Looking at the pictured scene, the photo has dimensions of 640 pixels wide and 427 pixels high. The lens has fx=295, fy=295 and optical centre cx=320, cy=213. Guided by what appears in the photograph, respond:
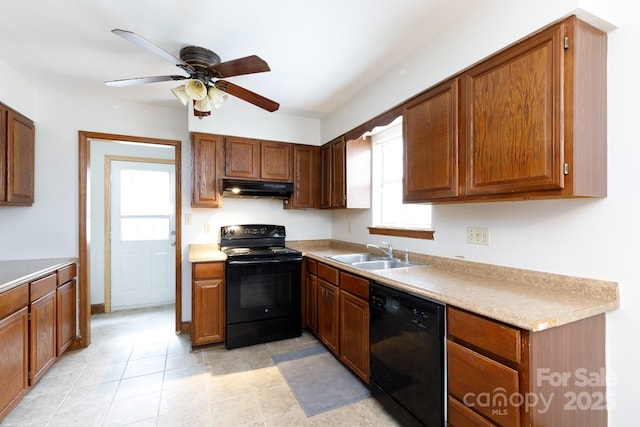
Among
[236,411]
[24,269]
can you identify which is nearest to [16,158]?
[24,269]

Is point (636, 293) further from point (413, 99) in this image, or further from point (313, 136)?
point (313, 136)

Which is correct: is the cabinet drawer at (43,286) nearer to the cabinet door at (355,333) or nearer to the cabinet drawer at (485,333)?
the cabinet door at (355,333)

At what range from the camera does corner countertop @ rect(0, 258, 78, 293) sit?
6.14ft

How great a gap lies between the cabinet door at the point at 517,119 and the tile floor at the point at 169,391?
1613 mm

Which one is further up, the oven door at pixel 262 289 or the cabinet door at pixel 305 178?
the cabinet door at pixel 305 178

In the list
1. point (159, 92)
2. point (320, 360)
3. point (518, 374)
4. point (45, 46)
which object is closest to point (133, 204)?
point (159, 92)

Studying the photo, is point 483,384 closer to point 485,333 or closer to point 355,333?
point 485,333

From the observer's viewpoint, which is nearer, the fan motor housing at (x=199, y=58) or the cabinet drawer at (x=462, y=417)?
the cabinet drawer at (x=462, y=417)

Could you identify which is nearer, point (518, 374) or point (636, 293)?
point (518, 374)

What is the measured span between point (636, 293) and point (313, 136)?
9.98ft

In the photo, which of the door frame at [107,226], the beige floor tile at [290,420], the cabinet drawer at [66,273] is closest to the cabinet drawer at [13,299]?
the cabinet drawer at [66,273]

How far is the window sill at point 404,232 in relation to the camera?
2335mm

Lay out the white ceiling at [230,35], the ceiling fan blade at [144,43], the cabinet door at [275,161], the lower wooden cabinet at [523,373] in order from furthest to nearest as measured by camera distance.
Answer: the cabinet door at [275,161] < the white ceiling at [230,35] < the ceiling fan blade at [144,43] < the lower wooden cabinet at [523,373]

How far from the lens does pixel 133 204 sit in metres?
4.01
